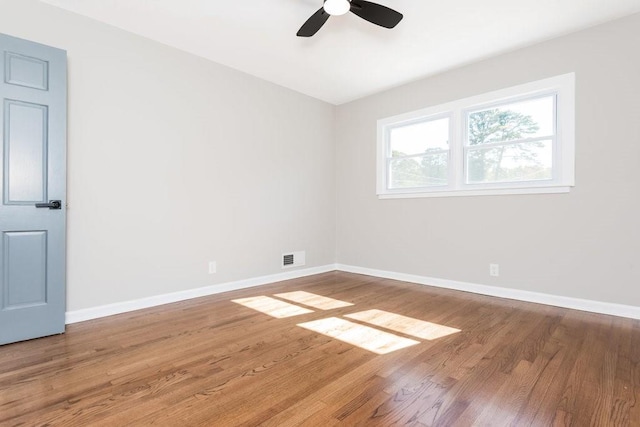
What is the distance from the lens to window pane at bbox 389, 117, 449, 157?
3848 mm

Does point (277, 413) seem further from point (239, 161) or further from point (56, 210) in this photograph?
point (239, 161)

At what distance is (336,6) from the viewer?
2283 mm

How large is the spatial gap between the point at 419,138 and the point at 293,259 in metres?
2.33

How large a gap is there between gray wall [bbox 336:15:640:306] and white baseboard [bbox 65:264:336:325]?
58.4 inches

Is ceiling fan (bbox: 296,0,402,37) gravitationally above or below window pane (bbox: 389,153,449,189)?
above

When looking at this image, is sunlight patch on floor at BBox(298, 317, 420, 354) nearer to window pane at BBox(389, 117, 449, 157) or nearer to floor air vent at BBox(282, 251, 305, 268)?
floor air vent at BBox(282, 251, 305, 268)

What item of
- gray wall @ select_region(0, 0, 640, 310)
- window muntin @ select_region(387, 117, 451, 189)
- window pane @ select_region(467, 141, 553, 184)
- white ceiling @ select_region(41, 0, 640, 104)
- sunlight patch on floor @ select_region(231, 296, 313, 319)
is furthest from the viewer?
window muntin @ select_region(387, 117, 451, 189)

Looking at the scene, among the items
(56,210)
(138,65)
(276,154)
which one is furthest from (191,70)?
(56,210)

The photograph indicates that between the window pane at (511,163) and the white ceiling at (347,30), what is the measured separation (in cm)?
102

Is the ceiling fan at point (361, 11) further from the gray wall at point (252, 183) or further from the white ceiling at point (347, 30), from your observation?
the gray wall at point (252, 183)

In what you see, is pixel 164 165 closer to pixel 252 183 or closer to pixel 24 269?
pixel 252 183

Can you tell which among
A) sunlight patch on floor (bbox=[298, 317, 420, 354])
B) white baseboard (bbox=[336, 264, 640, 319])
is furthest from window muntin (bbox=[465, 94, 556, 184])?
sunlight patch on floor (bbox=[298, 317, 420, 354])

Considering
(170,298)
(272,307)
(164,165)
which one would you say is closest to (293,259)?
(272,307)

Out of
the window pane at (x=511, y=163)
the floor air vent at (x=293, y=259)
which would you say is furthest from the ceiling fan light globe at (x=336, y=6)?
the floor air vent at (x=293, y=259)
